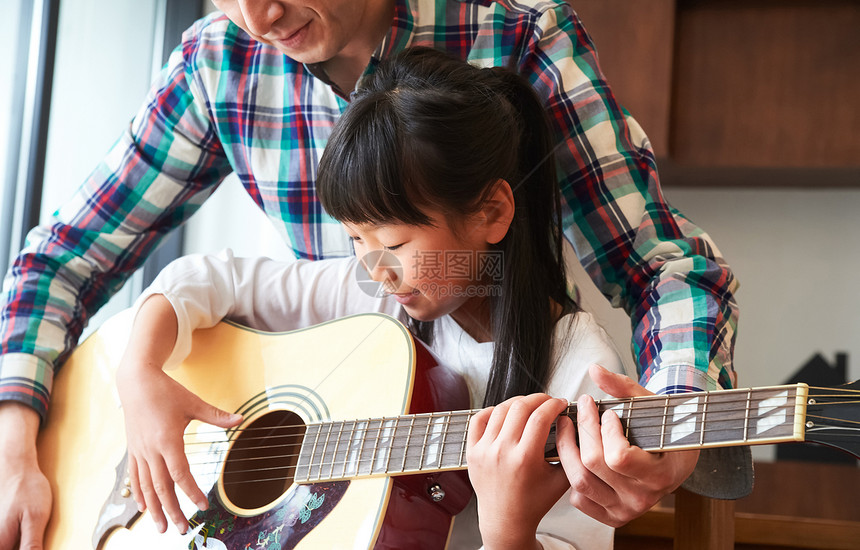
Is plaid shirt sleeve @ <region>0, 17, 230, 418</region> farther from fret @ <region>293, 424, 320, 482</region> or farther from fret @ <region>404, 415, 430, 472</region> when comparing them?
fret @ <region>404, 415, 430, 472</region>

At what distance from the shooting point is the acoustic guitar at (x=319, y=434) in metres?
0.51

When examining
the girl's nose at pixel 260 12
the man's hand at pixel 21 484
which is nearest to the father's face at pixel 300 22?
the girl's nose at pixel 260 12

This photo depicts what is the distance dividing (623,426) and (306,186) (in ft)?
1.95

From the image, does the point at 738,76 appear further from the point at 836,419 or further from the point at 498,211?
the point at 836,419

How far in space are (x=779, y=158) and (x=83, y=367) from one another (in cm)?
131

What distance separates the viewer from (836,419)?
0.46 metres

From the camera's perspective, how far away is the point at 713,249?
84 cm

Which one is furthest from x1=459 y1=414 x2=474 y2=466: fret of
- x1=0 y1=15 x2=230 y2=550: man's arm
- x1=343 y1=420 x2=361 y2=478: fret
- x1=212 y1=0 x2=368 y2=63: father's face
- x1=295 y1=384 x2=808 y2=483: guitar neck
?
x1=0 y1=15 x2=230 y2=550: man's arm

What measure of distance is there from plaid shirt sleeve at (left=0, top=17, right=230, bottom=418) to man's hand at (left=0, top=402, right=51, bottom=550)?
4.2 inches

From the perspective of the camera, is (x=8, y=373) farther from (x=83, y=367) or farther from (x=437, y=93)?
(x=437, y=93)

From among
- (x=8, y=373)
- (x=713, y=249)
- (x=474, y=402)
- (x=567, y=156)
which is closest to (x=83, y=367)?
(x=8, y=373)

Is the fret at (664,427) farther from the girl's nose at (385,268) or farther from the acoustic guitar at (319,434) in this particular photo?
the girl's nose at (385,268)

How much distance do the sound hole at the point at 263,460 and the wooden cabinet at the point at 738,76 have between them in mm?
1014

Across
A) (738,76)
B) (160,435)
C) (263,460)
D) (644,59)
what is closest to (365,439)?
(263,460)
